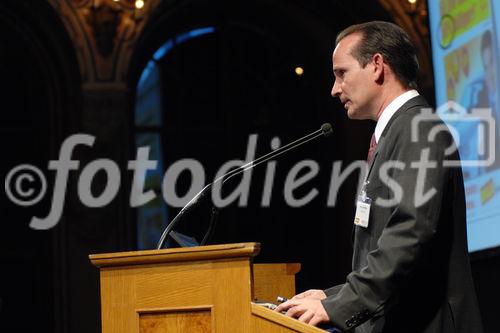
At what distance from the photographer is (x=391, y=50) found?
267 cm

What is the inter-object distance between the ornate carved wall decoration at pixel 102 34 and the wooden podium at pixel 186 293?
576cm

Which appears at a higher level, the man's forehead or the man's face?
the man's forehead

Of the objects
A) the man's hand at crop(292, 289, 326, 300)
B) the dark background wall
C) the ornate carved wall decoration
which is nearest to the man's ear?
the man's hand at crop(292, 289, 326, 300)

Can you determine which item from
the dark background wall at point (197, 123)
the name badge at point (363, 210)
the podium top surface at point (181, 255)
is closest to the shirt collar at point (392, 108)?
the name badge at point (363, 210)

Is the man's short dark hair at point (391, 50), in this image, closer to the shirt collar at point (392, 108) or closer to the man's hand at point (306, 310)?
the shirt collar at point (392, 108)

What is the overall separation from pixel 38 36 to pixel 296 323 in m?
6.56

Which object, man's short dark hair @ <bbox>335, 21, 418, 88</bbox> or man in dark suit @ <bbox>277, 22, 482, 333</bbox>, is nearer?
man in dark suit @ <bbox>277, 22, 482, 333</bbox>

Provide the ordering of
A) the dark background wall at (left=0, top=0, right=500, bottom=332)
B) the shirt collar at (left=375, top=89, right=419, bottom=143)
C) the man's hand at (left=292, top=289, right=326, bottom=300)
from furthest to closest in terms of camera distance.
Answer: the dark background wall at (left=0, top=0, right=500, bottom=332) → the shirt collar at (left=375, top=89, right=419, bottom=143) → the man's hand at (left=292, top=289, right=326, bottom=300)

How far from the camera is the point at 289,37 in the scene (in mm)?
9227

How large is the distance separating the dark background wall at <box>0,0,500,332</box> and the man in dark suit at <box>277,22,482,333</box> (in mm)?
5471

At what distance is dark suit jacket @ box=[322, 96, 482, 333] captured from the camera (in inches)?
93.9

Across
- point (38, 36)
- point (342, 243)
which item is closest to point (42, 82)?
point (38, 36)

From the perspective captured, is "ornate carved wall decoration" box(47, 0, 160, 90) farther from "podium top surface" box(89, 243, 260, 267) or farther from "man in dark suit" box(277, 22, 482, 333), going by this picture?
"podium top surface" box(89, 243, 260, 267)

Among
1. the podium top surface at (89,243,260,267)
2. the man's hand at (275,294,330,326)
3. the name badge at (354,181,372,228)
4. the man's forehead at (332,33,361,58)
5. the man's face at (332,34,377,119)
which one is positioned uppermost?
the man's forehead at (332,33,361,58)
